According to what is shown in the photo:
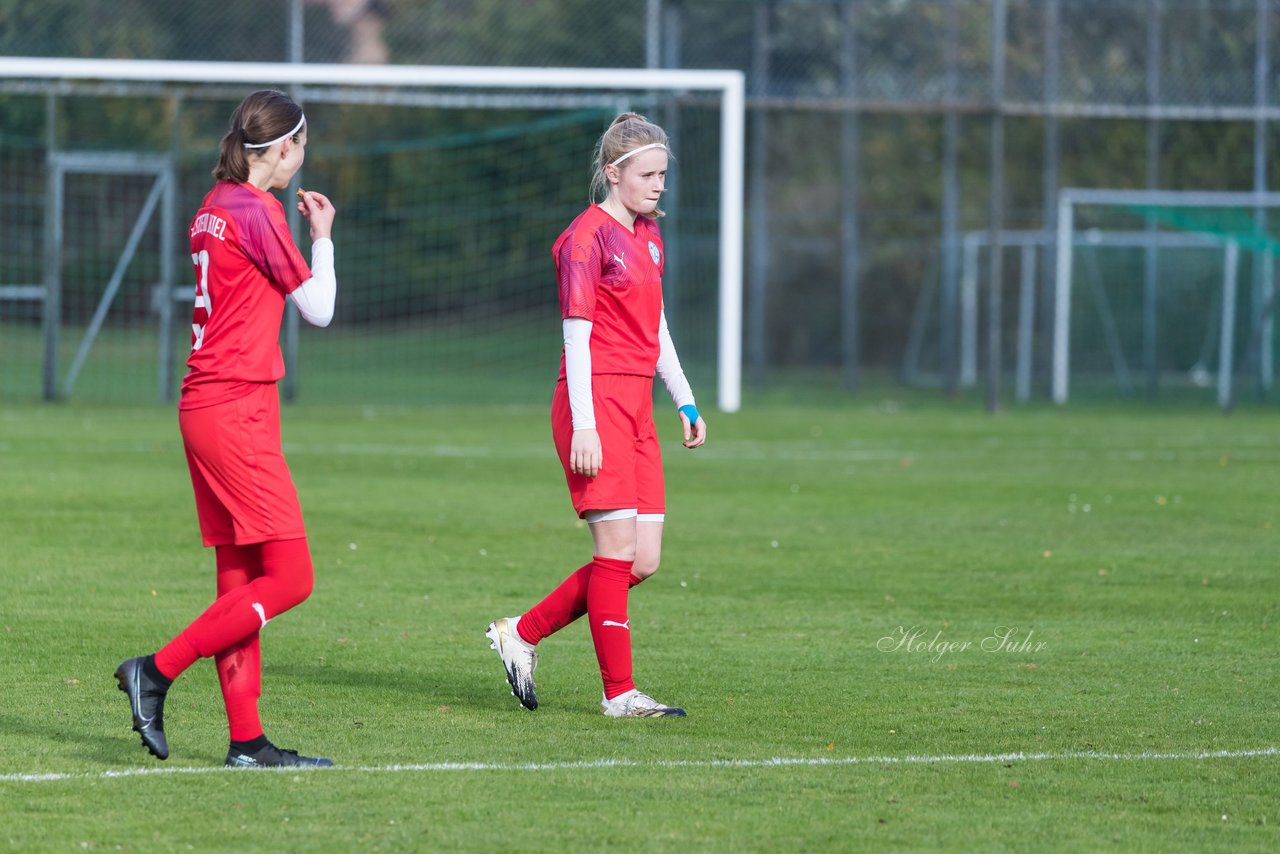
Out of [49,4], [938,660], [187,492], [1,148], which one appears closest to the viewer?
[938,660]

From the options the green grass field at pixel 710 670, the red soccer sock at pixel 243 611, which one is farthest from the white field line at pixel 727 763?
the red soccer sock at pixel 243 611

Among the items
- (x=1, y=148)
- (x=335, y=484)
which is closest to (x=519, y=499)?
(x=335, y=484)

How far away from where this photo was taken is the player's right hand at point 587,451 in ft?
19.0

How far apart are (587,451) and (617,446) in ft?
0.55

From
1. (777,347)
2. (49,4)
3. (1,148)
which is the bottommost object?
(777,347)

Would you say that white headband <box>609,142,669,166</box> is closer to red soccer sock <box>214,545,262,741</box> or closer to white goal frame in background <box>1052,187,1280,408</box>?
red soccer sock <box>214,545,262,741</box>

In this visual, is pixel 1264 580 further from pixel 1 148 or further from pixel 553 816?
pixel 1 148

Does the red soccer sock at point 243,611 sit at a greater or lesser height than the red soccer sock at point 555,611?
greater

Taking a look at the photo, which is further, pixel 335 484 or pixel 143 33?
pixel 143 33

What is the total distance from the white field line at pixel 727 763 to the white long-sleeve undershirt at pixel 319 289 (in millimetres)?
1269

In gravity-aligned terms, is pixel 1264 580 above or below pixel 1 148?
below

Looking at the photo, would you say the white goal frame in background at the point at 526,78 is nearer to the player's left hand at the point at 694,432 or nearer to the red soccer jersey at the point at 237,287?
the player's left hand at the point at 694,432

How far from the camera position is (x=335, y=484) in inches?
512

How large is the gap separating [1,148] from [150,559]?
708 inches
